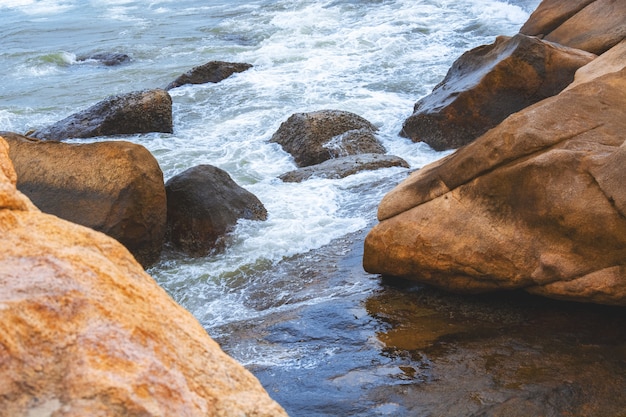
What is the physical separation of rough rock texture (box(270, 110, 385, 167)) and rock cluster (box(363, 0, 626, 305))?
4.04 metres

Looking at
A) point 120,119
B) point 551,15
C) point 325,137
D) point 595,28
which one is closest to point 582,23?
point 595,28

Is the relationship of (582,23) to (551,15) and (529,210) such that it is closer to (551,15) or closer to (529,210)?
(551,15)

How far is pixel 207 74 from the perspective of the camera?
1471 cm

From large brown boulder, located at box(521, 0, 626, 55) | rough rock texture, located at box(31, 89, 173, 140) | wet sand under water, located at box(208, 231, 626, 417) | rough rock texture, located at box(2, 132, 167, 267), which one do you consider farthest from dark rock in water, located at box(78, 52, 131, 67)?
wet sand under water, located at box(208, 231, 626, 417)

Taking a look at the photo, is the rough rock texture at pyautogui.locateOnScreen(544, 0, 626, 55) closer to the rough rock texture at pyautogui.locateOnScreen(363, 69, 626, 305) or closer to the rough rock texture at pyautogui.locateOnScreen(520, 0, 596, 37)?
the rough rock texture at pyautogui.locateOnScreen(520, 0, 596, 37)

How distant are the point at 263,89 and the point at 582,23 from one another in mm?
5625

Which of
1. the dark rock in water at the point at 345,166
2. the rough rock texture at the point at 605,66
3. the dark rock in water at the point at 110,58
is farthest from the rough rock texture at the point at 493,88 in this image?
the dark rock in water at the point at 110,58

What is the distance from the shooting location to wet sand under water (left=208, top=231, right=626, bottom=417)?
3896mm

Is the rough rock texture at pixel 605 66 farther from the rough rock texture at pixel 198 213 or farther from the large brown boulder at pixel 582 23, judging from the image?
the rough rock texture at pixel 198 213

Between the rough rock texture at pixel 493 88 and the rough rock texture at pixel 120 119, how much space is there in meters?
3.77

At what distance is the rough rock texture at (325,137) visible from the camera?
9719mm

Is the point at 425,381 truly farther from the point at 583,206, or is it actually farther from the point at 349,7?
the point at 349,7

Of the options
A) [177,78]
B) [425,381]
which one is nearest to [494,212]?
[425,381]

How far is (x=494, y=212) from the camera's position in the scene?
4.99 m
